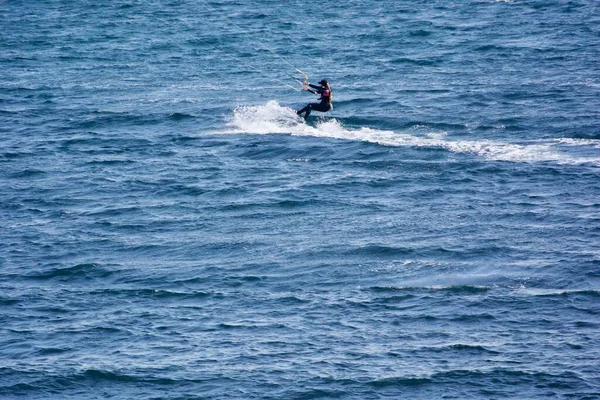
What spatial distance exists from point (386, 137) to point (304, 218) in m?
11.4

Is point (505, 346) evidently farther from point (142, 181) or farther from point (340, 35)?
point (340, 35)

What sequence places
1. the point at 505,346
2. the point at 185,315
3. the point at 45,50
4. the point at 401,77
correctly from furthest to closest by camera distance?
the point at 45,50 → the point at 401,77 → the point at 185,315 → the point at 505,346

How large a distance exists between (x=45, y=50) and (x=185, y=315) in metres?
46.3

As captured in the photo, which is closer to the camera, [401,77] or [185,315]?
[185,315]

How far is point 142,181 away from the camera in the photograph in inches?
2293

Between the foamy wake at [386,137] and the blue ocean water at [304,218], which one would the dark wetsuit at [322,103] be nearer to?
the blue ocean water at [304,218]

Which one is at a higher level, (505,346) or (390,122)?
(390,122)

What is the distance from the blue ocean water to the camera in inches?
1615

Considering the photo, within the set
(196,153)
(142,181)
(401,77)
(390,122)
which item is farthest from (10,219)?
(401,77)

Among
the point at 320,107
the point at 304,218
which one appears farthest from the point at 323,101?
the point at 304,218

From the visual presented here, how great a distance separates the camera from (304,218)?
174ft

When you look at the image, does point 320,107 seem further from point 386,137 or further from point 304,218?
point 304,218

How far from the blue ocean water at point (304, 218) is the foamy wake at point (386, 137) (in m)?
0.18

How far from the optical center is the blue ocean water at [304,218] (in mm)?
41031
